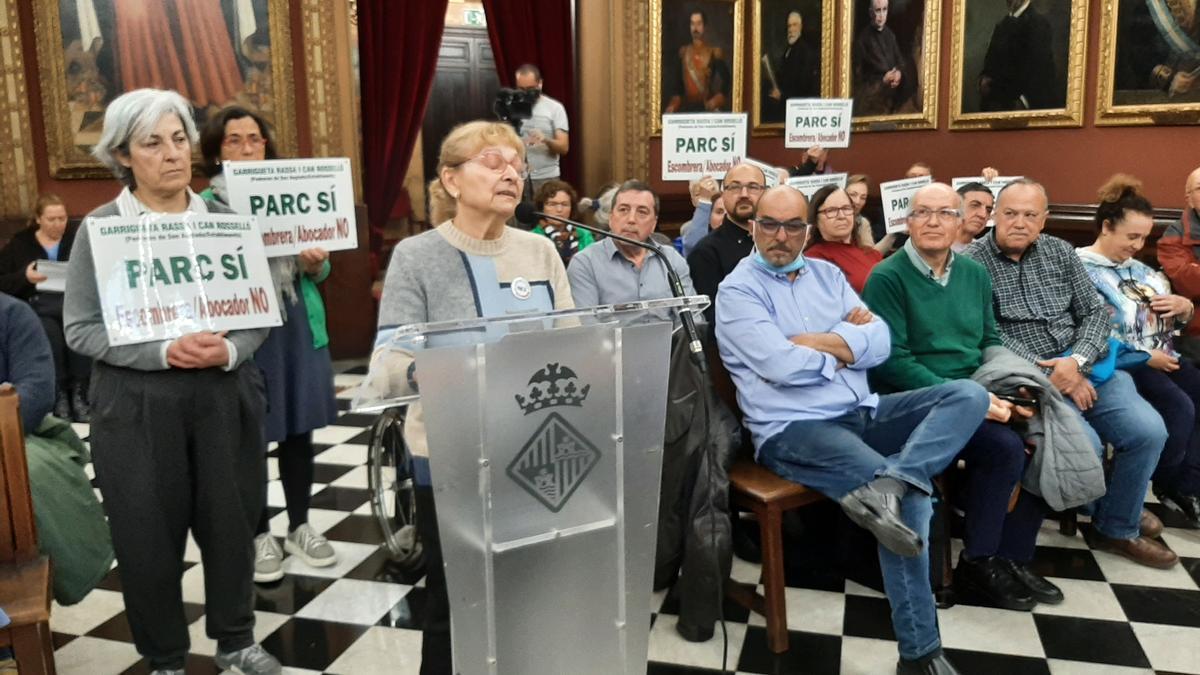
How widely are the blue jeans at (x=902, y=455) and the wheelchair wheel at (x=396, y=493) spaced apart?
A: 4.41ft

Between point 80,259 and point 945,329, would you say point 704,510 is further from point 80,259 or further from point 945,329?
point 80,259

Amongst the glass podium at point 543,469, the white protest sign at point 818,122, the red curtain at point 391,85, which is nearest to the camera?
the glass podium at point 543,469

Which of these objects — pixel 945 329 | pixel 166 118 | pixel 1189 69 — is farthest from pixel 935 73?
pixel 166 118

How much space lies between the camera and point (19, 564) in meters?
2.19

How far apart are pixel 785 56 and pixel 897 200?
310cm

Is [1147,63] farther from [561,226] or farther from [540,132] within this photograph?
[540,132]

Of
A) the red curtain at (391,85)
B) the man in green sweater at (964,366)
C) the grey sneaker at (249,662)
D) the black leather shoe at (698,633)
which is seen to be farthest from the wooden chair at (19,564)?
the red curtain at (391,85)

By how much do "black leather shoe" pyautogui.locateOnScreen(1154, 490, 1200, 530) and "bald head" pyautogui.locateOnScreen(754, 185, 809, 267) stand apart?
88.1 inches

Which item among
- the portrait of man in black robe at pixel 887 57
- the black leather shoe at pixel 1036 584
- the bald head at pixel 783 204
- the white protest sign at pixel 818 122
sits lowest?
the black leather shoe at pixel 1036 584

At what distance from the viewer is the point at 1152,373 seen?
3.92m

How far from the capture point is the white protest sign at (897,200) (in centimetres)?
506

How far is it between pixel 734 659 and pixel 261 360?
1859 mm

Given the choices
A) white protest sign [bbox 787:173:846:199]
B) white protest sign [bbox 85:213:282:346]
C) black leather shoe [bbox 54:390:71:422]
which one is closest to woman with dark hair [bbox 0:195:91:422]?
black leather shoe [bbox 54:390:71:422]

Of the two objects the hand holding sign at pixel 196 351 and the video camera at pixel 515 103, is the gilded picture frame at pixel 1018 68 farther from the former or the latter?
the hand holding sign at pixel 196 351
